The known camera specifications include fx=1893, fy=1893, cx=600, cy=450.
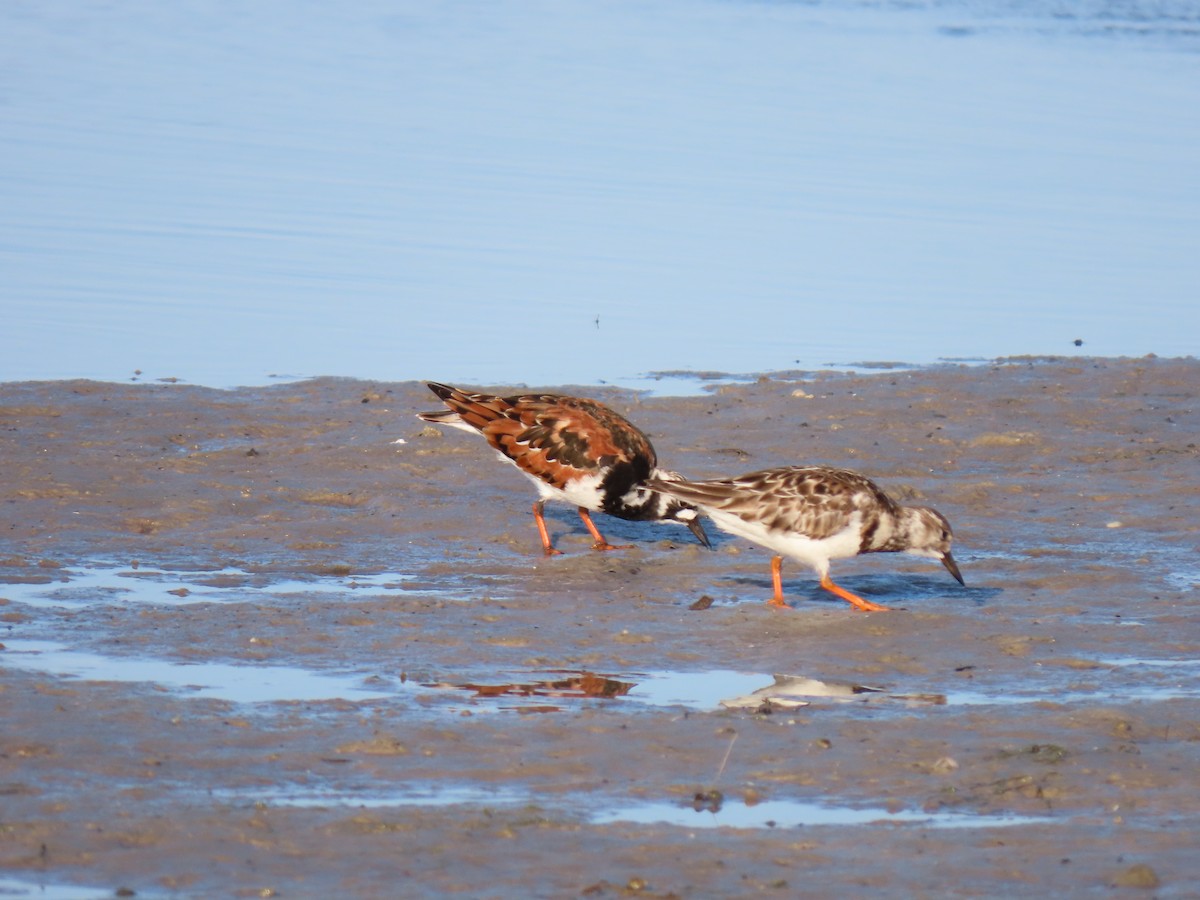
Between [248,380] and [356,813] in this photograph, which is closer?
[356,813]

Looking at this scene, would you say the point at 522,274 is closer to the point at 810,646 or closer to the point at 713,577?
the point at 713,577

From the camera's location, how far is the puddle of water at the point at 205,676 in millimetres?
8656

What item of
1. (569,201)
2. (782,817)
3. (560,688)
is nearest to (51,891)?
(782,817)

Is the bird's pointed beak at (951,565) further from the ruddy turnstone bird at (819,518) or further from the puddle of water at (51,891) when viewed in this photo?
the puddle of water at (51,891)

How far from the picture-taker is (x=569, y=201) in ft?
81.7

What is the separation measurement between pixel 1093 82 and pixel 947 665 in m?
28.4

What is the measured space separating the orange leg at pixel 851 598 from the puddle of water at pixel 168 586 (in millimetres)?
2515

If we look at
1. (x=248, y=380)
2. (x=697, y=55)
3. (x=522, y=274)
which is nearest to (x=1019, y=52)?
(x=697, y=55)

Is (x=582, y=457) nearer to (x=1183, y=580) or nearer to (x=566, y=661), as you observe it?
(x=566, y=661)

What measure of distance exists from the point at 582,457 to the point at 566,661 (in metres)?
3.23

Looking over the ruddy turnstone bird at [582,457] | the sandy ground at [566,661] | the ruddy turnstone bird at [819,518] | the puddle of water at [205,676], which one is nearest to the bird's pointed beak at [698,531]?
the ruddy turnstone bird at [582,457]

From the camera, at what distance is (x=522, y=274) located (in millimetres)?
21406

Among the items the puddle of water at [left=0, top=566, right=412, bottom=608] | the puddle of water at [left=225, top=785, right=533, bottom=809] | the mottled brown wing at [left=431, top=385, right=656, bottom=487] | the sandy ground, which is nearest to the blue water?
the sandy ground

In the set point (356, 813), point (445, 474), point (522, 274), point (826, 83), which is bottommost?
point (356, 813)
